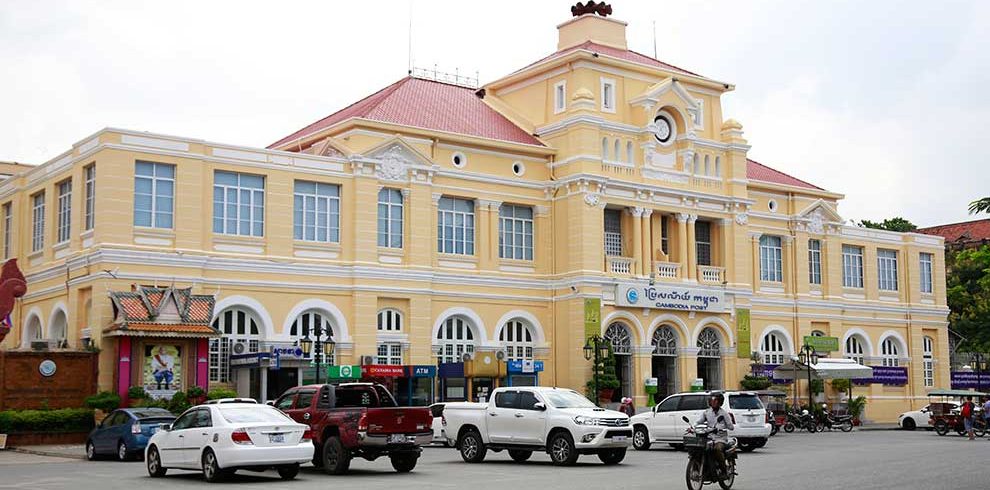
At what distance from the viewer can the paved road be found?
2066 centimetres

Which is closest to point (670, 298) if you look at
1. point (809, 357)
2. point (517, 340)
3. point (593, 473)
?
point (809, 357)

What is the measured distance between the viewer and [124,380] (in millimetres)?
35969

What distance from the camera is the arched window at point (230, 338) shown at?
39.1 m

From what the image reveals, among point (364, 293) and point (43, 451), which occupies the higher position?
point (364, 293)

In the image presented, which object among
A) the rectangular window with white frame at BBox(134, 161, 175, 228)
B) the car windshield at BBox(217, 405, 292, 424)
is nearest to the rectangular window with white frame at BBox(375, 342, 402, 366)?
the rectangular window with white frame at BBox(134, 161, 175, 228)

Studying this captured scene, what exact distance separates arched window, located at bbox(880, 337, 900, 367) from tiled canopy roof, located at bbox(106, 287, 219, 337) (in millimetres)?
36761

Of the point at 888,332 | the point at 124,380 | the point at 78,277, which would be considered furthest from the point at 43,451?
the point at 888,332

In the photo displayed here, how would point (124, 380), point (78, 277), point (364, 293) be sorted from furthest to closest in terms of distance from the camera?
point (364, 293) < point (78, 277) < point (124, 380)

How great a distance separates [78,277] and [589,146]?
64.9 ft

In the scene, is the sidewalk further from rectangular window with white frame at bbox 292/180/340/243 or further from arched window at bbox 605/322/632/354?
arched window at bbox 605/322/632/354

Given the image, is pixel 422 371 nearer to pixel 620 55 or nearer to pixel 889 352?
pixel 620 55

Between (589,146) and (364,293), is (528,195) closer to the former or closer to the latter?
(589,146)

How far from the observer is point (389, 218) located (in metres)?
43.5

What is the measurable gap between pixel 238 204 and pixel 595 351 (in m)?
14.1
